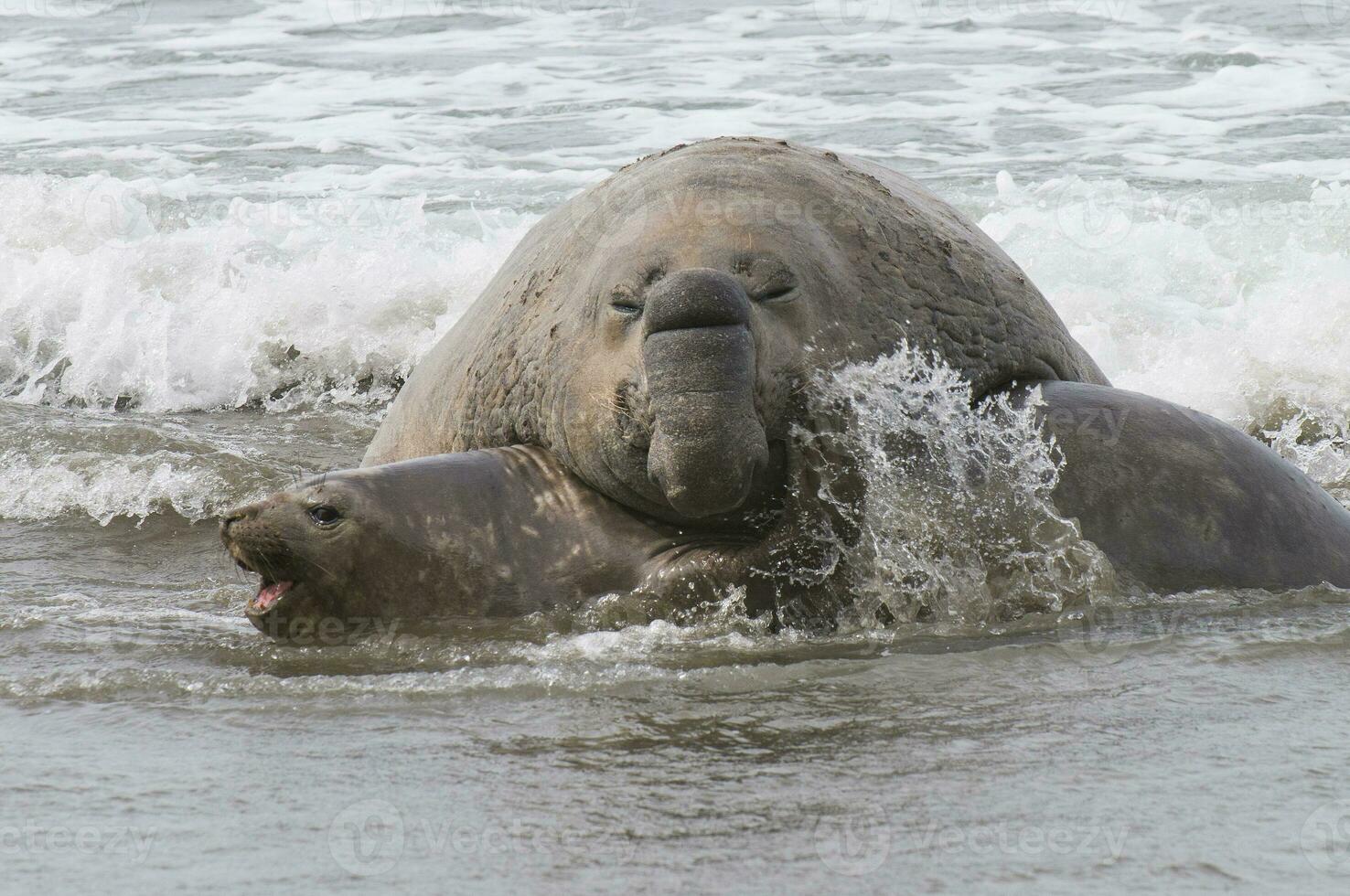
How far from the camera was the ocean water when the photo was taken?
11.0ft

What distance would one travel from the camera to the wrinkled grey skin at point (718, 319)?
4.78 m

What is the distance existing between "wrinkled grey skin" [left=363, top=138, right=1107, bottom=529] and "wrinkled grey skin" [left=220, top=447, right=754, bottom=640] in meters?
0.12

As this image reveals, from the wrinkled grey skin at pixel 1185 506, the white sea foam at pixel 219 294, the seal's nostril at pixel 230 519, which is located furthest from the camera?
the white sea foam at pixel 219 294

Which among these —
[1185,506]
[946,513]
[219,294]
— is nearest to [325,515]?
[946,513]

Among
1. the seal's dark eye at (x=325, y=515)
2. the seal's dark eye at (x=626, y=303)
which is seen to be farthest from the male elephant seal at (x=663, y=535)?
the seal's dark eye at (x=626, y=303)

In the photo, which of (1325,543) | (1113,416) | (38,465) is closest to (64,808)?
(1113,416)

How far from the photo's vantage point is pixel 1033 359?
5766mm

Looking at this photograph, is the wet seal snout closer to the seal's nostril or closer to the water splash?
the water splash

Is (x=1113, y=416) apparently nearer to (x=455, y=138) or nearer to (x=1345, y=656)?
(x=1345, y=656)

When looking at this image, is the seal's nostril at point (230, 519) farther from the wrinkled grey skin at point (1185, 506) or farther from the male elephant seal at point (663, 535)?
the wrinkled grey skin at point (1185, 506)

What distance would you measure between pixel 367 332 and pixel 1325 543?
677 centimetres

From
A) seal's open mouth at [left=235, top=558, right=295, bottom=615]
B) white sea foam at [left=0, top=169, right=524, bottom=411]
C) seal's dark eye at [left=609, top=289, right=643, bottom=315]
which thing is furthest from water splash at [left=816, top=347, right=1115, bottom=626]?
white sea foam at [left=0, top=169, right=524, bottom=411]

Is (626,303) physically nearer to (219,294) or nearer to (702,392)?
(702,392)

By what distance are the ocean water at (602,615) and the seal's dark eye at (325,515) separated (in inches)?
14.7
